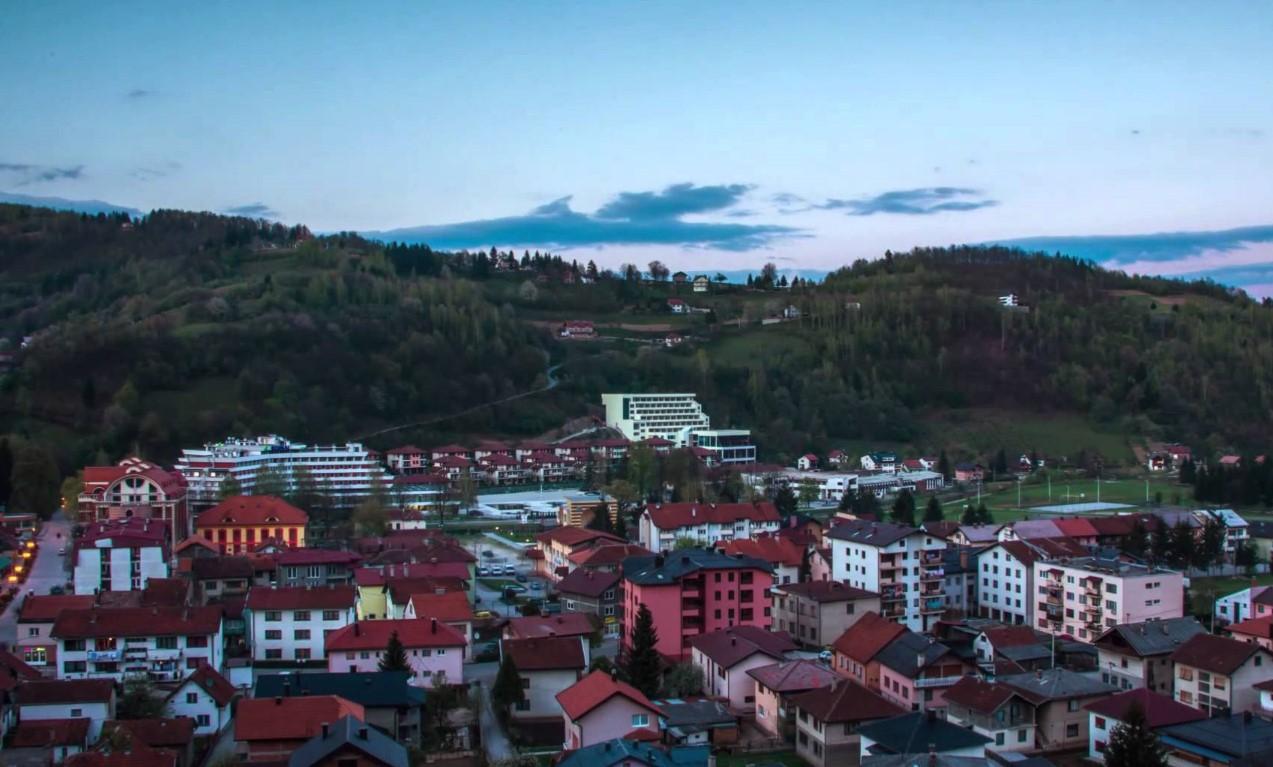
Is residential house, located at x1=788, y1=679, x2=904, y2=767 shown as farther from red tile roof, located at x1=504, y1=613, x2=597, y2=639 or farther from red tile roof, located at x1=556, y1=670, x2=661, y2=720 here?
red tile roof, located at x1=504, y1=613, x2=597, y2=639

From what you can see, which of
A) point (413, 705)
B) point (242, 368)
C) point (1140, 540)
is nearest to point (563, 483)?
point (242, 368)

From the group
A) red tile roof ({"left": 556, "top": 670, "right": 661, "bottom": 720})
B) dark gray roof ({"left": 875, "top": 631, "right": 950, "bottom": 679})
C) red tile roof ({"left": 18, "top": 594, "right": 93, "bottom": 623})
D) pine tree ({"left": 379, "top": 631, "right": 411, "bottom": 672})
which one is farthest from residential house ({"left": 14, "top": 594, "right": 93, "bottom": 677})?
dark gray roof ({"left": 875, "top": 631, "right": 950, "bottom": 679})

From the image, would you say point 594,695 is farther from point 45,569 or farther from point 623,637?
point 45,569

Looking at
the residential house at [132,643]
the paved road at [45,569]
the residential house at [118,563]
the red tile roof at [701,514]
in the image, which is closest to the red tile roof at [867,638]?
the residential house at [132,643]

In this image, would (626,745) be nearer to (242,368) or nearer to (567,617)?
(567,617)

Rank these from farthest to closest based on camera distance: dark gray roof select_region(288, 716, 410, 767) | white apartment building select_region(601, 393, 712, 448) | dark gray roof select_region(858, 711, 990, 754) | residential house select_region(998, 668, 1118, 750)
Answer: white apartment building select_region(601, 393, 712, 448), residential house select_region(998, 668, 1118, 750), dark gray roof select_region(858, 711, 990, 754), dark gray roof select_region(288, 716, 410, 767)

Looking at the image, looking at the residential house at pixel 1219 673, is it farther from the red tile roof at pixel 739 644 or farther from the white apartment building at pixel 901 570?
the white apartment building at pixel 901 570
